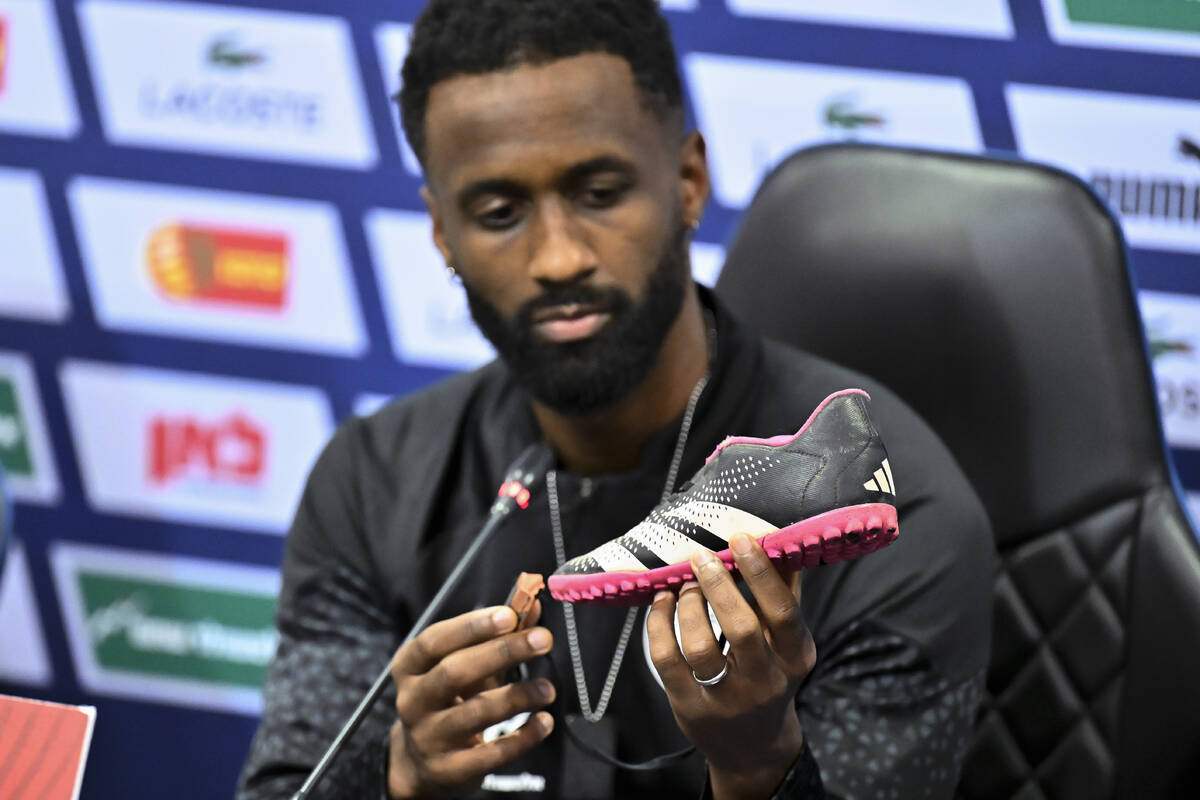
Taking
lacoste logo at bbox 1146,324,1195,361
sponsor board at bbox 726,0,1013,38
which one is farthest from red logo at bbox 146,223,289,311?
lacoste logo at bbox 1146,324,1195,361

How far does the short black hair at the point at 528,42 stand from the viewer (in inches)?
47.5

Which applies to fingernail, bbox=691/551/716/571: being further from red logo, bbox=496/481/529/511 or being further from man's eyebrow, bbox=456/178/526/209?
man's eyebrow, bbox=456/178/526/209

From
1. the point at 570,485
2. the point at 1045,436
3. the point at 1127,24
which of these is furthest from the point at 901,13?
the point at 570,485

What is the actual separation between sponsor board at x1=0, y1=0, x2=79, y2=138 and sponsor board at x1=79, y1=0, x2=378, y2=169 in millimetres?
63

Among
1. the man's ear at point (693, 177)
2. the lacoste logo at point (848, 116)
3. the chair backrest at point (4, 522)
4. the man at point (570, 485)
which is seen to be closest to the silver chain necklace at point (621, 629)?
the man at point (570, 485)

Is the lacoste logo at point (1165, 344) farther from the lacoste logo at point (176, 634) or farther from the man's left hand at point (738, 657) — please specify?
the lacoste logo at point (176, 634)

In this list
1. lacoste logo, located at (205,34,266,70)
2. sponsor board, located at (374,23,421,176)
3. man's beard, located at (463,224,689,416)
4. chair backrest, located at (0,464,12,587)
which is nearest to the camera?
man's beard, located at (463,224,689,416)

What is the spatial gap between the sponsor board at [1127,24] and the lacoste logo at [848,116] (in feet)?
0.86

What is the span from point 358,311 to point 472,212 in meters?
1.16

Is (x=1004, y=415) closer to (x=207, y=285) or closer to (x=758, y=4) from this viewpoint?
(x=758, y=4)

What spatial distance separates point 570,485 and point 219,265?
1.30m

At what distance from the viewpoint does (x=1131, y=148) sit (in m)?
1.91

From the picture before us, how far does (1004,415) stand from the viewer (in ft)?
4.23

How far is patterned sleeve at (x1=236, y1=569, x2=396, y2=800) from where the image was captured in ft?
3.91
